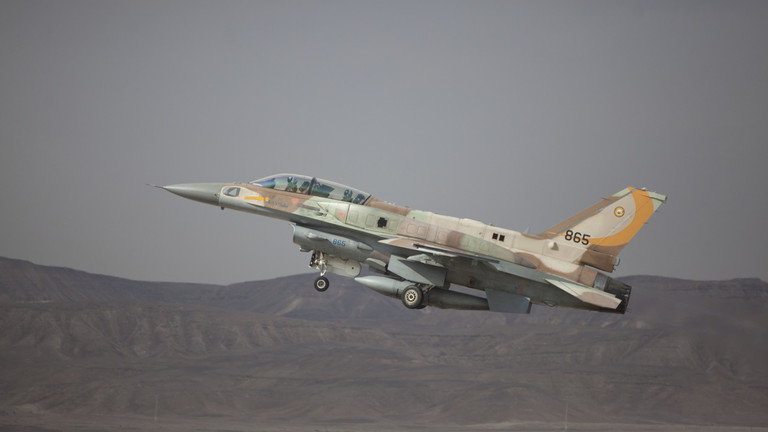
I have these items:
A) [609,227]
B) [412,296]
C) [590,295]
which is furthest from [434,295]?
[609,227]

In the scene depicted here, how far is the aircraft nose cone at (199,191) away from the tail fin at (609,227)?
14.4 m

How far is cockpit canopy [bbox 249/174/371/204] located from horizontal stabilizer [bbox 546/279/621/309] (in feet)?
30.0

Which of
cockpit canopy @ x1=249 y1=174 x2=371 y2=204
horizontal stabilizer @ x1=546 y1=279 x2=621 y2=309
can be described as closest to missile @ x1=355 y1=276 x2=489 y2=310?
horizontal stabilizer @ x1=546 y1=279 x2=621 y2=309

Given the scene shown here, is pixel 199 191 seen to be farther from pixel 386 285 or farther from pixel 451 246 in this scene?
pixel 451 246

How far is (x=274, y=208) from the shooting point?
3906 cm

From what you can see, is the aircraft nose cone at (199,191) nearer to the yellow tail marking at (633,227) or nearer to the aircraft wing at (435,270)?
the aircraft wing at (435,270)

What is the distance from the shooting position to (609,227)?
38750 millimetres

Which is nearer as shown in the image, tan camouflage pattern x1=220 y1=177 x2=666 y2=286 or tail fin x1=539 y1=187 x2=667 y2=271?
tan camouflage pattern x1=220 y1=177 x2=666 y2=286

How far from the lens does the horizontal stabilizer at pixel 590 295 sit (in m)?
36.4

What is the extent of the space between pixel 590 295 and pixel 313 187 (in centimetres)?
1258

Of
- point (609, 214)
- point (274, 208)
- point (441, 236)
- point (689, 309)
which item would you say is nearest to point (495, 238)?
point (441, 236)

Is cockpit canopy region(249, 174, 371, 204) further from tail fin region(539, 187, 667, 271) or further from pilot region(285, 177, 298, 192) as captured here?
tail fin region(539, 187, 667, 271)

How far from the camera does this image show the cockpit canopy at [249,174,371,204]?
128 ft

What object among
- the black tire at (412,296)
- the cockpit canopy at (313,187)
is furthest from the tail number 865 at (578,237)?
the cockpit canopy at (313,187)
